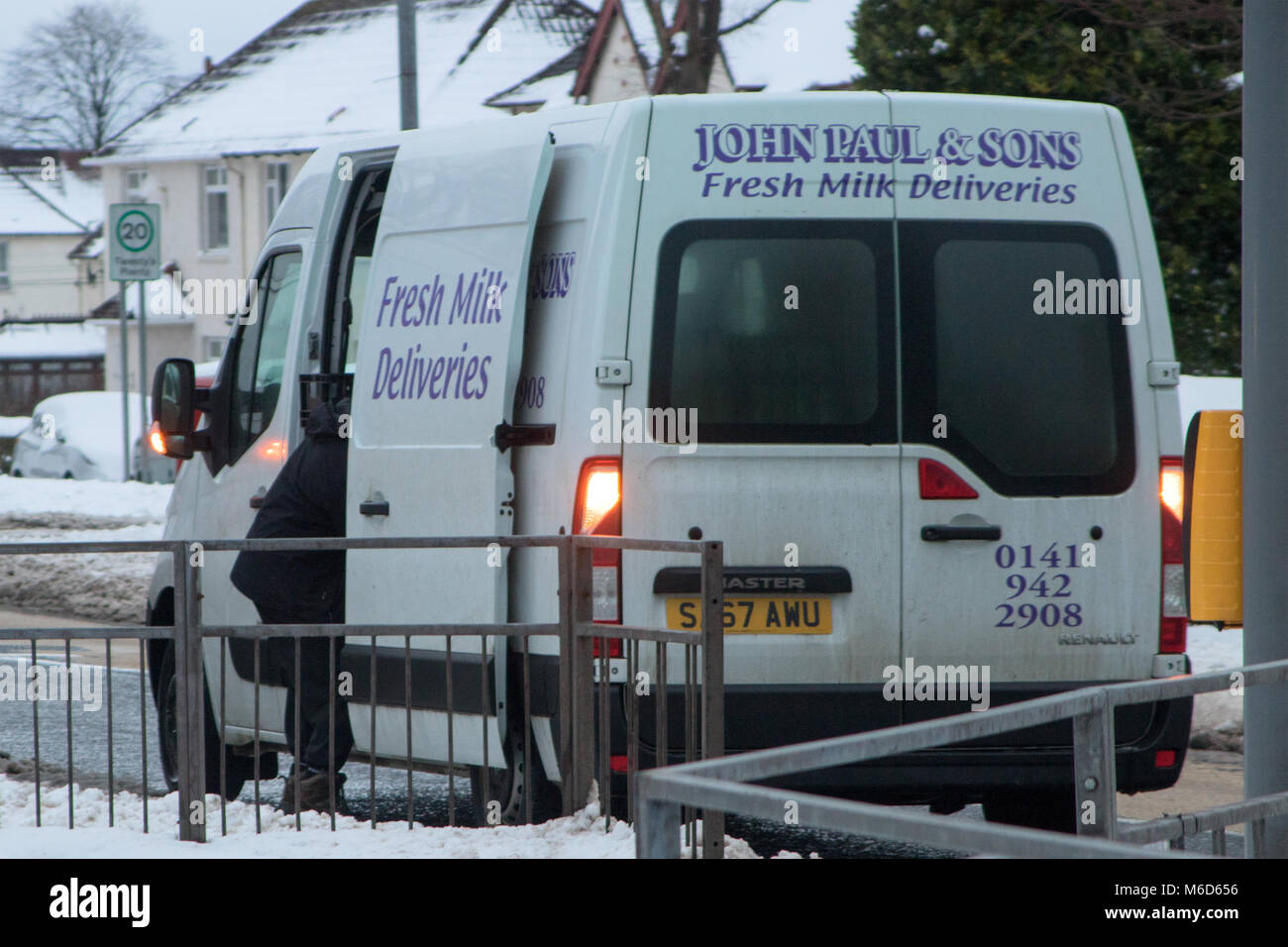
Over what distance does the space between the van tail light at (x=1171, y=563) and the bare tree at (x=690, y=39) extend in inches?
376

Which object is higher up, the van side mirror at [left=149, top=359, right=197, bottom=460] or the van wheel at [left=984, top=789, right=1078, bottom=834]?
the van side mirror at [left=149, top=359, right=197, bottom=460]

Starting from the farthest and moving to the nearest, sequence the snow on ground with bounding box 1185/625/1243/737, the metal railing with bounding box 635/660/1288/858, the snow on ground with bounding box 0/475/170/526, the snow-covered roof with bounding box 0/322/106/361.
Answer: the snow-covered roof with bounding box 0/322/106/361 < the snow on ground with bounding box 0/475/170/526 < the snow on ground with bounding box 1185/625/1243/737 < the metal railing with bounding box 635/660/1288/858

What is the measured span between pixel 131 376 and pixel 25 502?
28123 millimetres

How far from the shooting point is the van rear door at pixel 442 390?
18.9 ft

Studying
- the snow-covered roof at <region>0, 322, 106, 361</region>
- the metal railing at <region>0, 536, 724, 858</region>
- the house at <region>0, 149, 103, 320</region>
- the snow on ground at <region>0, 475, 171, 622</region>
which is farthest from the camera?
the house at <region>0, 149, 103, 320</region>

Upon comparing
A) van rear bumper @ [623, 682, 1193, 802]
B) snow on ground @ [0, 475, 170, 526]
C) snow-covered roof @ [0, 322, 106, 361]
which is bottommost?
van rear bumper @ [623, 682, 1193, 802]

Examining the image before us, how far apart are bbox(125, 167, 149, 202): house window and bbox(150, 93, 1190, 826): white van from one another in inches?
1680

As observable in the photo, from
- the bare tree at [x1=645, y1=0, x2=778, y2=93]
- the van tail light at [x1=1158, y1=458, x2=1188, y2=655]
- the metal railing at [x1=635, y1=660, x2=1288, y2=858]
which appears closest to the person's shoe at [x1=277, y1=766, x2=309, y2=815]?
the van tail light at [x1=1158, y1=458, x2=1188, y2=655]

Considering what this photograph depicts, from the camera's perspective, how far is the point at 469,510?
19.2 feet

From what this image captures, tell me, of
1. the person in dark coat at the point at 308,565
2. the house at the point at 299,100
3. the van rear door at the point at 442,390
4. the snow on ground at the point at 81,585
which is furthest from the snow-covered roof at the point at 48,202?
the van rear door at the point at 442,390

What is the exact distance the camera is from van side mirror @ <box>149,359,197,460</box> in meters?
7.14

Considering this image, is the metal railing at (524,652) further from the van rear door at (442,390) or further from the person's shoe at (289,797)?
the person's shoe at (289,797)

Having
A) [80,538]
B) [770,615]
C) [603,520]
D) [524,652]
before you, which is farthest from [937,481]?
[80,538]

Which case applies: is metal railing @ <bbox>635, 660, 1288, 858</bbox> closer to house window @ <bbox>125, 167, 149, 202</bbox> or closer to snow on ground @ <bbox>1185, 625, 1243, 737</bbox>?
snow on ground @ <bbox>1185, 625, 1243, 737</bbox>
